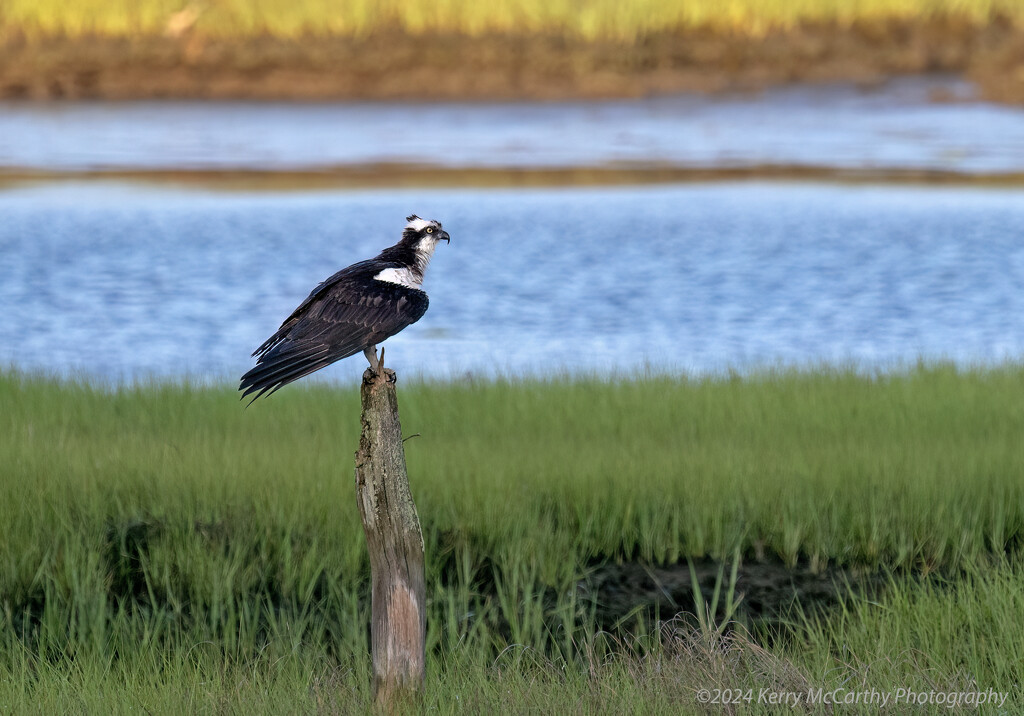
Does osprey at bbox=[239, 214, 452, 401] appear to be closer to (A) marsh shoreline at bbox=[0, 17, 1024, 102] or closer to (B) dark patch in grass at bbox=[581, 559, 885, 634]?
(B) dark patch in grass at bbox=[581, 559, 885, 634]

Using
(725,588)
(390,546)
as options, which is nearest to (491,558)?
(725,588)

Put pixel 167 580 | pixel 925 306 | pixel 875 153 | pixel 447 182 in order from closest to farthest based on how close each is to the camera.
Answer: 1. pixel 167 580
2. pixel 925 306
3. pixel 447 182
4. pixel 875 153

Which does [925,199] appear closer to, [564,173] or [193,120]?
[564,173]

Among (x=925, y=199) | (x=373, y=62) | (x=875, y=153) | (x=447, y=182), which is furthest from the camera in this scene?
(x=373, y=62)

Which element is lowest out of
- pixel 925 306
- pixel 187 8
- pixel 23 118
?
pixel 925 306

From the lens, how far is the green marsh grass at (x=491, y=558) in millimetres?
6016

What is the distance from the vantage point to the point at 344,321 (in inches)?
222

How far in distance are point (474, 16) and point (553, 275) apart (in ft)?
64.6

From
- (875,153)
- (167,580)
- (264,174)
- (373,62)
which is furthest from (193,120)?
(167,580)

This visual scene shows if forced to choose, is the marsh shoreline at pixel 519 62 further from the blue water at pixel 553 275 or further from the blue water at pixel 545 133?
the blue water at pixel 553 275

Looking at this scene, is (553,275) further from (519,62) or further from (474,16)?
A: (474,16)

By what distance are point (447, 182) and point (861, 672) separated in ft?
71.1

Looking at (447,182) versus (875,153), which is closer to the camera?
(447,182)

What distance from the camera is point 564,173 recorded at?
2966 centimetres
